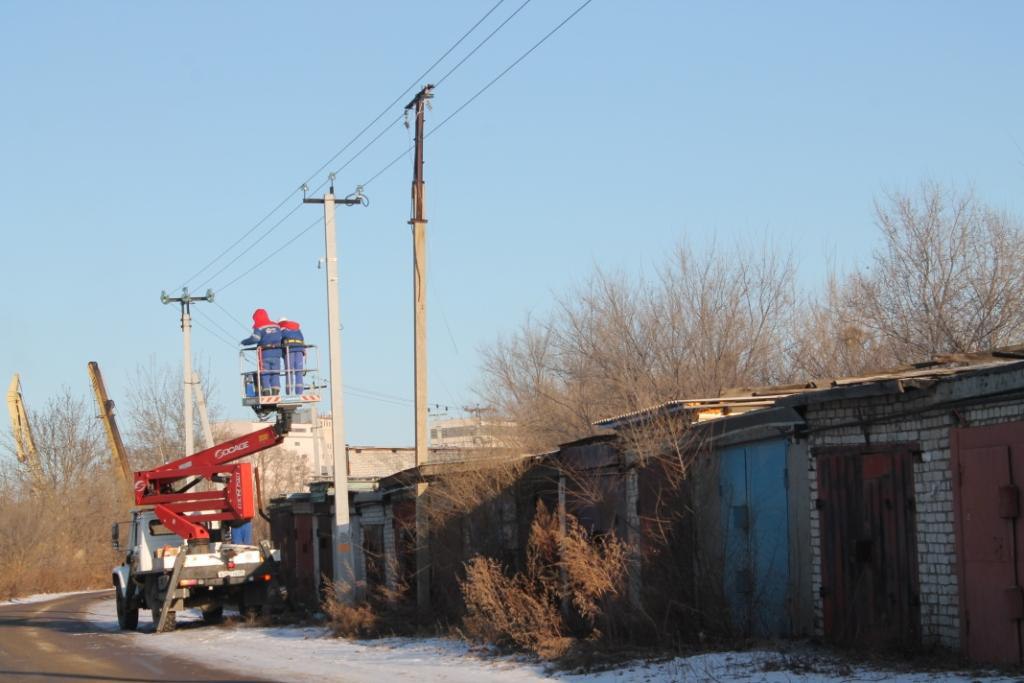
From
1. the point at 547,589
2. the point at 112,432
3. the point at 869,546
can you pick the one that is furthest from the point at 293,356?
the point at 112,432

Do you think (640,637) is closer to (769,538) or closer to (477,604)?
(769,538)

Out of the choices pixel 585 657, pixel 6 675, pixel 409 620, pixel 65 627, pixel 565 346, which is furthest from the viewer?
pixel 565 346

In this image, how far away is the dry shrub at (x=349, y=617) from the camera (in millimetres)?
21312

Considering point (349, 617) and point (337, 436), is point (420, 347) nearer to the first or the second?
point (337, 436)

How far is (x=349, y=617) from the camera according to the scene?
A: 2170 cm

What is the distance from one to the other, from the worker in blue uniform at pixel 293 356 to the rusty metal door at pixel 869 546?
48.0 feet

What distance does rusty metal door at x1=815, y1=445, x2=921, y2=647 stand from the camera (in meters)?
12.9

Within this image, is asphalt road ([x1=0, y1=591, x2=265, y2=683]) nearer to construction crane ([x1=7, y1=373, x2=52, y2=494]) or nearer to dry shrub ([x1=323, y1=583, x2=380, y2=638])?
dry shrub ([x1=323, y1=583, x2=380, y2=638])

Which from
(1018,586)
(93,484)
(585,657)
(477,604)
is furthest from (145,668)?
(93,484)

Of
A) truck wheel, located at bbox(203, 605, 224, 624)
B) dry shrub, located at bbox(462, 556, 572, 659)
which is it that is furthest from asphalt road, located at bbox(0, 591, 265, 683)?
dry shrub, located at bbox(462, 556, 572, 659)

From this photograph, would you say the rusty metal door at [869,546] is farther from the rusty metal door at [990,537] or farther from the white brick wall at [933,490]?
the rusty metal door at [990,537]

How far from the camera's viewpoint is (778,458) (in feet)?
49.0

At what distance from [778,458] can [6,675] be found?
11.1 metres

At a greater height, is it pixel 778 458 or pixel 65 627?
pixel 778 458
